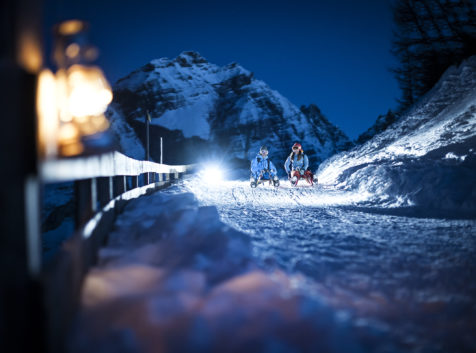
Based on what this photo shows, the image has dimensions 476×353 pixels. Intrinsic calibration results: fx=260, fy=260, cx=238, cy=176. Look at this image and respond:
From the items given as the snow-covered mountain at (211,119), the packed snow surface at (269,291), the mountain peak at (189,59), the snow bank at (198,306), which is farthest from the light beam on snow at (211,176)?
the mountain peak at (189,59)

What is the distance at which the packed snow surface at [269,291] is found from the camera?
164 centimetres

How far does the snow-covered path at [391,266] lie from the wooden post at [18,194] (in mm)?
1740

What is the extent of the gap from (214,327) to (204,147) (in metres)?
67.8

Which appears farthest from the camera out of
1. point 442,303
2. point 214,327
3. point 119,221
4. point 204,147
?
point 204,147

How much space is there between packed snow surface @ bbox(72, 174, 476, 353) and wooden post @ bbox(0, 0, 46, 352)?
1.30 feet

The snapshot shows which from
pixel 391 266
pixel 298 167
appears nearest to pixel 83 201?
pixel 391 266

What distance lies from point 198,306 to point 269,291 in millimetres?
532

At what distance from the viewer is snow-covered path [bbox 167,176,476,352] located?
1887 mm

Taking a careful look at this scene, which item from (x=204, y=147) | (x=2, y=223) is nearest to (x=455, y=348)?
(x=2, y=223)

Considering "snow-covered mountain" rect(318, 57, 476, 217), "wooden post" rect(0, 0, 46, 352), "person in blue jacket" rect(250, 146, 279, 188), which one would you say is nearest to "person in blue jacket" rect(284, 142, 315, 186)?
"person in blue jacket" rect(250, 146, 279, 188)

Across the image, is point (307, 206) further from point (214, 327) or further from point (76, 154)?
point (76, 154)

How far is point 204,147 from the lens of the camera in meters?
68.4

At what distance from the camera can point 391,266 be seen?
2.65 m

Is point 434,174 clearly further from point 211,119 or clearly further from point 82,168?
point 211,119
